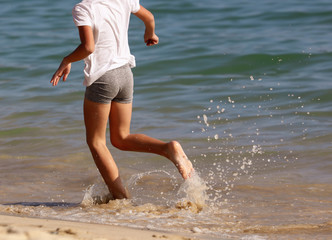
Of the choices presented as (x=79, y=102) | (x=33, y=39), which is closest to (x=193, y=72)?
(x=79, y=102)

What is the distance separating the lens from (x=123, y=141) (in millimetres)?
4648

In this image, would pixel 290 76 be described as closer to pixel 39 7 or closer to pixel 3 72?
pixel 3 72

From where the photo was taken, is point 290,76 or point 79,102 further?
point 290,76

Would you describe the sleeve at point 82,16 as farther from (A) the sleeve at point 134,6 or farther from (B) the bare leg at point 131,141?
(B) the bare leg at point 131,141

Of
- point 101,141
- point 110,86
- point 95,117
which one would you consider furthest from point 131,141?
point 110,86

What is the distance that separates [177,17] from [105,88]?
10.1 m

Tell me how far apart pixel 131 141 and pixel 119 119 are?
180mm

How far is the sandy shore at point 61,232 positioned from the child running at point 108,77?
0.97 metres

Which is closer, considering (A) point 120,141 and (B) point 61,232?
(B) point 61,232

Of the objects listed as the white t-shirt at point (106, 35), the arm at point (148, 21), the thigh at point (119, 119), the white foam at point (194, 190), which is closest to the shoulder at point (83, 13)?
the white t-shirt at point (106, 35)

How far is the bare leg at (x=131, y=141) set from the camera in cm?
440

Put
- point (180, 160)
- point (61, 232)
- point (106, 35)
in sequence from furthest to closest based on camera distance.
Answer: point (180, 160)
point (106, 35)
point (61, 232)

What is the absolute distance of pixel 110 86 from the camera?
4.34 metres

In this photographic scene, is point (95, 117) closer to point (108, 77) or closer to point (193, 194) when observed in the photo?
point (108, 77)
